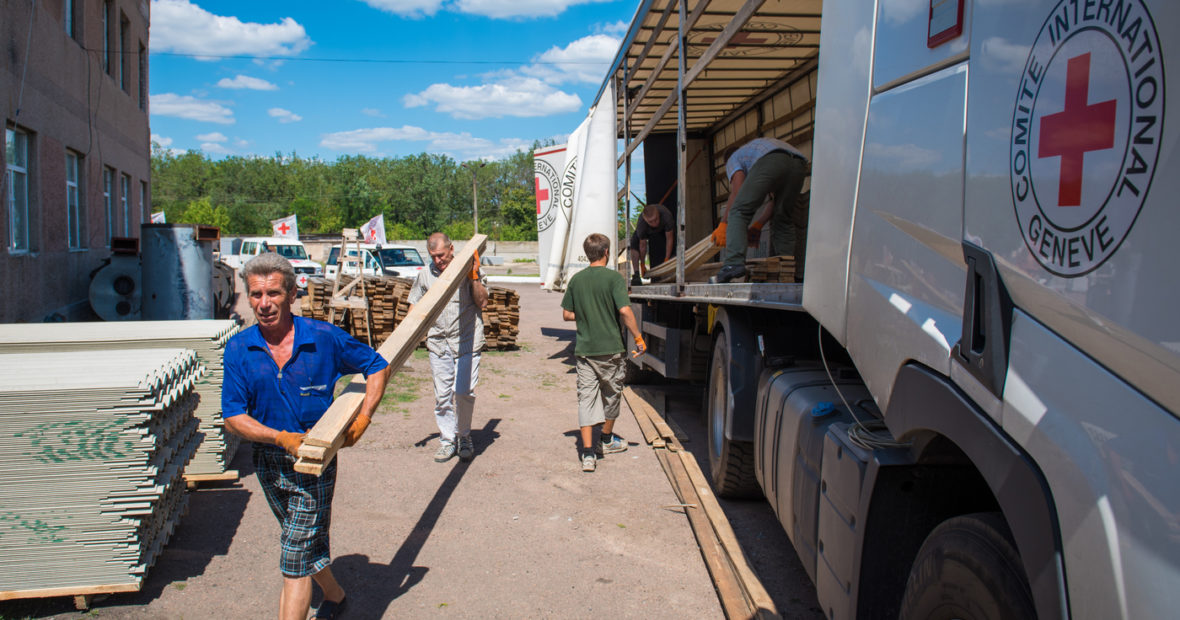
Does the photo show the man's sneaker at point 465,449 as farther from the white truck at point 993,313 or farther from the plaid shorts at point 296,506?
the white truck at point 993,313

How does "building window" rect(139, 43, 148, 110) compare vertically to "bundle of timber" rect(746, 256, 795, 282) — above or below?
above

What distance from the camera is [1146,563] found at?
126cm

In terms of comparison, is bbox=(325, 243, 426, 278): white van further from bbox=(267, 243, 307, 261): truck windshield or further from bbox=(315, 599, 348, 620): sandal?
bbox=(315, 599, 348, 620): sandal

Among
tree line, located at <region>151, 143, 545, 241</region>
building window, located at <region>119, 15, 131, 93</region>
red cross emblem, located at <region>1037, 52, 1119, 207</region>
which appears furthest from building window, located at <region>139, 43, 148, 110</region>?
tree line, located at <region>151, 143, 545, 241</region>

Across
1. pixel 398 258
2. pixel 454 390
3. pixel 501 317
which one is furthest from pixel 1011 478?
pixel 398 258

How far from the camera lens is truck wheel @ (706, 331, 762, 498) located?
5.27 meters

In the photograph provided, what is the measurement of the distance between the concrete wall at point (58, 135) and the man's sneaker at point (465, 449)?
6542mm

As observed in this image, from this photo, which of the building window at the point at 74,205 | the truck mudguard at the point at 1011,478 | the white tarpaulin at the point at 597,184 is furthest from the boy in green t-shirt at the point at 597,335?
the building window at the point at 74,205

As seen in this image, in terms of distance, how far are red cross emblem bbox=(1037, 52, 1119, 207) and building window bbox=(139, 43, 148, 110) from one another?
844 inches

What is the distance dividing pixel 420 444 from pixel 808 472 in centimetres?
473

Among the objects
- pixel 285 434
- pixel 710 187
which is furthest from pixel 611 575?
pixel 710 187

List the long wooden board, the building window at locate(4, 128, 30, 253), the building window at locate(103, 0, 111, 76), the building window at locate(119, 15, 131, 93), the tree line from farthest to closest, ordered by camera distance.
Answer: the tree line < the building window at locate(119, 15, 131, 93) < the building window at locate(103, 0, 111, 76) < the building window at locate(4, 128, 30, 253) < the long wooden board

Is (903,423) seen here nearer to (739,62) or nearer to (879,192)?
(879,192)

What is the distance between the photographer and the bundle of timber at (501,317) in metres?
13.2
